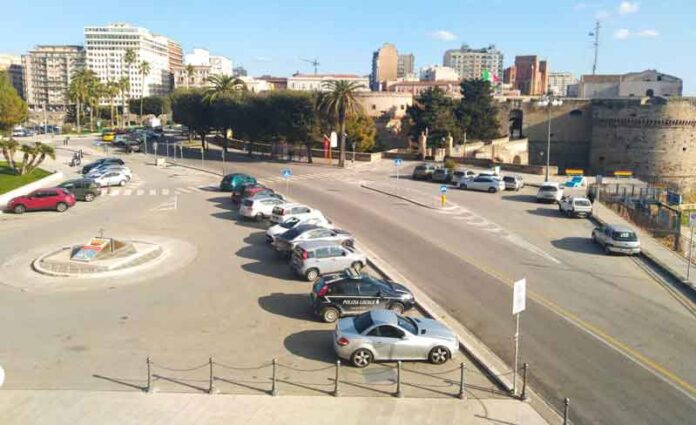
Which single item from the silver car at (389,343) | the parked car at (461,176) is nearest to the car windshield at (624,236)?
the silver car at (389,343)

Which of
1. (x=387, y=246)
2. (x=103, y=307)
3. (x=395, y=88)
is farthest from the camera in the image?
(x=395, y=88)

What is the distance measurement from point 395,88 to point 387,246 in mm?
145589

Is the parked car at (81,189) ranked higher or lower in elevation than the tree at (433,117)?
lower

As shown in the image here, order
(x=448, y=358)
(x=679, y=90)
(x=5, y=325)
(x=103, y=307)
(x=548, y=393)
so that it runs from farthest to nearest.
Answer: (x=679, y=90) → (x=103, y=307) → (x=5, y=325) → (x=448, y=358) → (x=548, y=393)

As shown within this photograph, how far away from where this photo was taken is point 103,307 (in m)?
19.4

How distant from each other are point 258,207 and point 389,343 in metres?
18.5

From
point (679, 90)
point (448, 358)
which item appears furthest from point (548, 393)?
point (679, 90)

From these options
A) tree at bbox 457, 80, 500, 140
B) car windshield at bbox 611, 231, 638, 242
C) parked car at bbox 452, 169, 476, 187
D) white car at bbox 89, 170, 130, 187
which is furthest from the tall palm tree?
car windshield at bbox 611, 231, 638, 242

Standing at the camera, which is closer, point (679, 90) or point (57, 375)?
point (57, 375)

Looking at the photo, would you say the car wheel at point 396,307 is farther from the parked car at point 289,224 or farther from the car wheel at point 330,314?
the parked car at point 289,224

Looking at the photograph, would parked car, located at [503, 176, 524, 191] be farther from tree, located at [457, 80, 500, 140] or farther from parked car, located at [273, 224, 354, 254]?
tree, located at [457, 80, 500, 140]

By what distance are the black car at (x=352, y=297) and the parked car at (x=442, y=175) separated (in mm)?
31817

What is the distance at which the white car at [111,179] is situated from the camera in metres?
45.5

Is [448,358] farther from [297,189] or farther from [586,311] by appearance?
[297,189]
